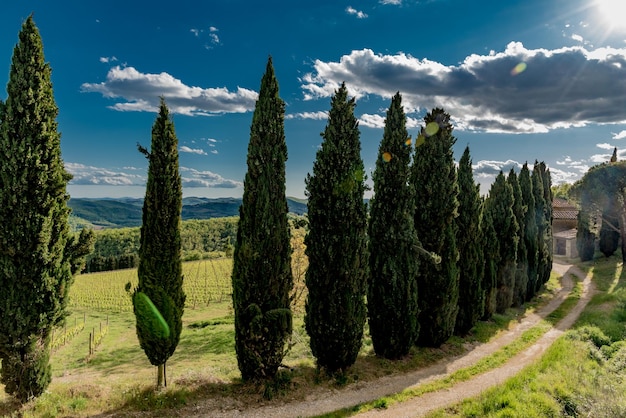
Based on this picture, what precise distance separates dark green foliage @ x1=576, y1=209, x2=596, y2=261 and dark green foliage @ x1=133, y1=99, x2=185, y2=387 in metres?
46.6

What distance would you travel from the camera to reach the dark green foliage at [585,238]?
1666 inches

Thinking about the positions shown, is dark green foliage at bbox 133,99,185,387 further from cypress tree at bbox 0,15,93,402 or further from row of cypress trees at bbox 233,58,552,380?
cypress tree at bbox 0,15,93,402

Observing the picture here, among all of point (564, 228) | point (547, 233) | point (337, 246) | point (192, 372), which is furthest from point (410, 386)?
point (564, 228)

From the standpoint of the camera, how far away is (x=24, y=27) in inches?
412

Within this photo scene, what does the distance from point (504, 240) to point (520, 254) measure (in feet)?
14.4

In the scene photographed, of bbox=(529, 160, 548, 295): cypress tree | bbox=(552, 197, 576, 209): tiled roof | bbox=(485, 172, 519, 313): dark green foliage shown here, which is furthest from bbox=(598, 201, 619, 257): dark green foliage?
bbox=(485, 172, 519, 313): dark green foliage

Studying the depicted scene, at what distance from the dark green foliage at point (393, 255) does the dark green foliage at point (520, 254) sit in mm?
16395

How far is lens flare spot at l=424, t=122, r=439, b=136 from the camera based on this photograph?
17781 mm

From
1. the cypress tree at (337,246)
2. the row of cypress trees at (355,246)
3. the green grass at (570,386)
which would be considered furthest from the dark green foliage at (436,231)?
the cypress tree at (337,246)

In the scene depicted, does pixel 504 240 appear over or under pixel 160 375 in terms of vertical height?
over

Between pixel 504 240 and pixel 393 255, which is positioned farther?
pixel 504 240

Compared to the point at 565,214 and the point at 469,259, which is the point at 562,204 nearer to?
the point at 565,214

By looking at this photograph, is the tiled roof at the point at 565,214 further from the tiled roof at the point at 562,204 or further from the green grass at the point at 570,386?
the green grass at the point at 570,386

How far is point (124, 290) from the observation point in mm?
51156
